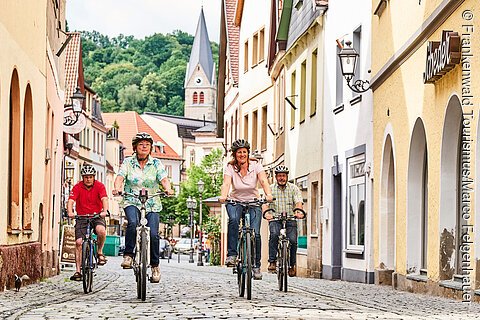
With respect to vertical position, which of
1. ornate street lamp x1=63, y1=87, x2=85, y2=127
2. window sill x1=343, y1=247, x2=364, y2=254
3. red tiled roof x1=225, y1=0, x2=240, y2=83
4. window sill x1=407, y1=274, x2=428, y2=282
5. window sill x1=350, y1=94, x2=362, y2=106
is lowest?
window sill x1=407, y1=274, x2=428, y2=282

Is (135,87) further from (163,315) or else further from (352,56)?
(163,315)

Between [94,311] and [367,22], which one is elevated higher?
[367,22]

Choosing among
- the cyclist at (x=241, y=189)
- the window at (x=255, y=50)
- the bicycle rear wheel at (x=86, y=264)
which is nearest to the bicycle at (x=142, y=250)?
the cyclist at (x=241, y=189)

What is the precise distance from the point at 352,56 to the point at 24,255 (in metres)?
8.37

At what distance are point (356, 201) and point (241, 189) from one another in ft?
39.1

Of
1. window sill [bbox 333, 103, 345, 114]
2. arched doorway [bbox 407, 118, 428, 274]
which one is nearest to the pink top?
arched doorway [bbox 407, 118, 428, 274]

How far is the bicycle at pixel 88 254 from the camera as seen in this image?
16000 mm

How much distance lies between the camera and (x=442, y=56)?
16125mm

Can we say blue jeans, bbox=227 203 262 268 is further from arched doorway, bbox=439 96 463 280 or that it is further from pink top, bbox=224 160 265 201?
arched doorway, bbox=439 96 463 280

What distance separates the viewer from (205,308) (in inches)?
492

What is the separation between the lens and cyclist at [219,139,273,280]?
48.1 feet

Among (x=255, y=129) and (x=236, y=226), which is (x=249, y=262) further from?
(x=255, y=129)

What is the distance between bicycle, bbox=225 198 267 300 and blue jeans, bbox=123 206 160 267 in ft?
3.15

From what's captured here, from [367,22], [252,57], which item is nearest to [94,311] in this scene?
[367,22]
